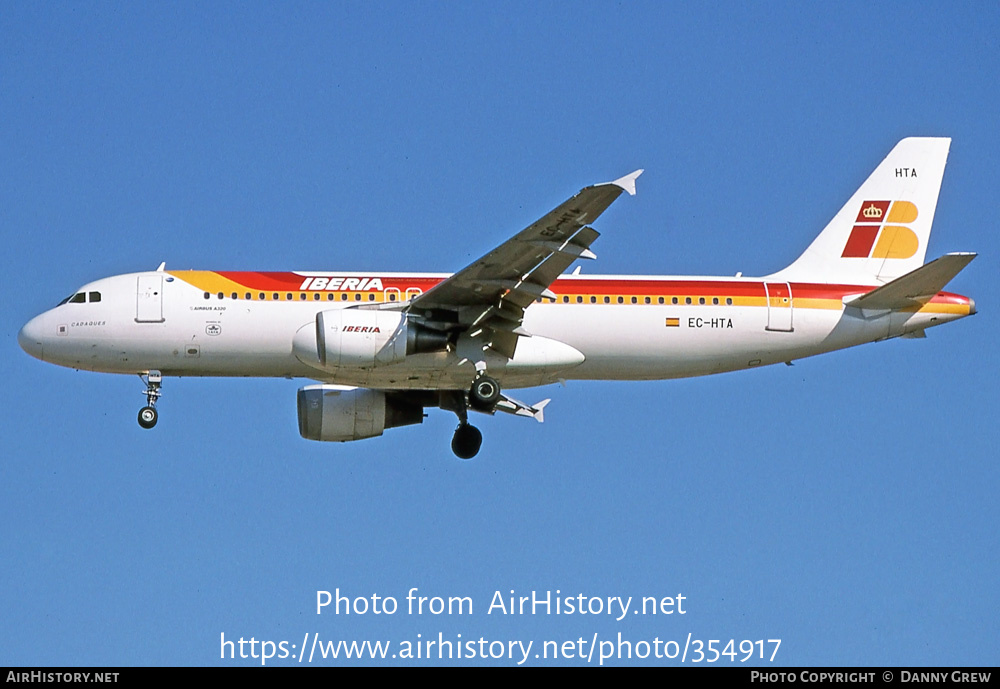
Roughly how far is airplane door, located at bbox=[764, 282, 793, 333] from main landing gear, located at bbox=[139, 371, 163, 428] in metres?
14.6

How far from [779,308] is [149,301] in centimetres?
1501

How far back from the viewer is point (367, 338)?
1391 inches

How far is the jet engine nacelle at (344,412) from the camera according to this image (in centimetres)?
4038

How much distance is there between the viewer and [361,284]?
37.6m

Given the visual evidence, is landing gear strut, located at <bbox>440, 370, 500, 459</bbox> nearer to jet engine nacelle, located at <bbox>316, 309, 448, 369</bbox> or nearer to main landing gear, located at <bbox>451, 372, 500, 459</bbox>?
main landing gear, located at <bbox>451, 372, 500, 459</bbox>

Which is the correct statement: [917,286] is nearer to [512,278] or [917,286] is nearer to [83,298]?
[512,278]

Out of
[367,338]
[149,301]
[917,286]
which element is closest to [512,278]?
[367,338]

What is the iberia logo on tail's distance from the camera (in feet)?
133

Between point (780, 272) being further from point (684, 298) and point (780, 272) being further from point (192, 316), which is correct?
point (192, 316)

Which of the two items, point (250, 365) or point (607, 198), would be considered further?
point (250, 365)

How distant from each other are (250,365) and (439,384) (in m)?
4.47

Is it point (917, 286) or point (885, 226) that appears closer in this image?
point (917, 286)

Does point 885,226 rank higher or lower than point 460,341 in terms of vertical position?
higher
